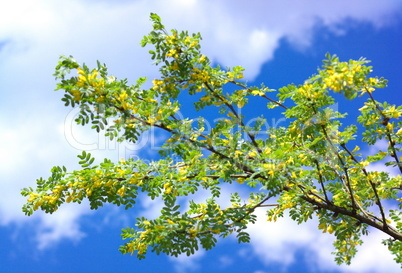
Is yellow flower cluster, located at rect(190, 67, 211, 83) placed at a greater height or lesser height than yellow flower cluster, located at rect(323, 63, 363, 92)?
greater

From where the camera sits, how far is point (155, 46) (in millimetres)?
5027

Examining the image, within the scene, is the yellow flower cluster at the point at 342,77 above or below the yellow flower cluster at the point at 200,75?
below

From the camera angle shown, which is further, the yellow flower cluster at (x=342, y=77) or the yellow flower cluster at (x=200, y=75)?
the yellow flower cluster at (x=200, y=75)

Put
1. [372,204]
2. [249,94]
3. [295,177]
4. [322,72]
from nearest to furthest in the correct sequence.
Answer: [322,72] < [295,177] < [249,94] < [372,204]

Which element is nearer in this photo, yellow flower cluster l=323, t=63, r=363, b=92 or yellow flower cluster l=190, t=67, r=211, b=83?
yellow flower cluster l=323, t=63, r=363, b=92

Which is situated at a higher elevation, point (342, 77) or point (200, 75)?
point (200, 75)

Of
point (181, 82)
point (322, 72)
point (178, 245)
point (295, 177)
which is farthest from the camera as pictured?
point (181, 82)

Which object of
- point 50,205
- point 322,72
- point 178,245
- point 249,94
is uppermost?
point 249,94

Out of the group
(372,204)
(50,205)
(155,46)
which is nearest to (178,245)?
(50,205)

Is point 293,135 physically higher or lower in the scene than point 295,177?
higher

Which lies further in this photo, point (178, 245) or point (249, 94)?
point (249, 94)

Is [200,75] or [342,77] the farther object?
[200,75]

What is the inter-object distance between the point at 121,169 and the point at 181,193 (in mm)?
800

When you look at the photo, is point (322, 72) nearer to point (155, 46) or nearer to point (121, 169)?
point (155, 46)
